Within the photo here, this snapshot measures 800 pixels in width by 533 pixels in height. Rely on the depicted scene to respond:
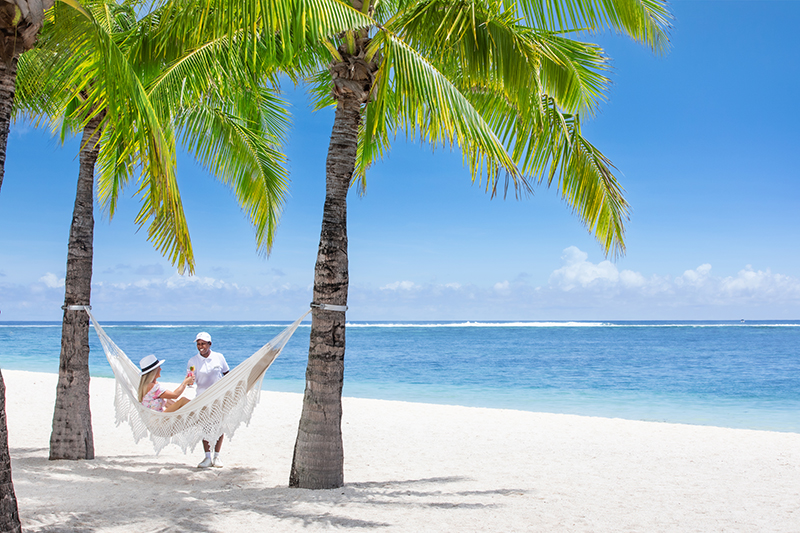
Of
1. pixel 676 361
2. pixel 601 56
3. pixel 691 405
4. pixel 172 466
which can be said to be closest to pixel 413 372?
pixel 691 405

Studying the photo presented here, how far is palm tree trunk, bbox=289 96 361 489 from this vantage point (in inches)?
133

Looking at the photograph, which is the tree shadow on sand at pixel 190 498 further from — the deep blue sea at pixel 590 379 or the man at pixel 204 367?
the deep blue sea at pixel 590 379

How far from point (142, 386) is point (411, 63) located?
2669 millimetres

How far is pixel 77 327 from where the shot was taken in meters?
4.04

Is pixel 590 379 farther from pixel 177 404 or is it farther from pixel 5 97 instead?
pixel 5 97

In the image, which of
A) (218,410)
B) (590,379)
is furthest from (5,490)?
(590,379)

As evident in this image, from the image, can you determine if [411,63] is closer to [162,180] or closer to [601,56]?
[162,180]

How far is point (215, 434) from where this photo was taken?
3.54m

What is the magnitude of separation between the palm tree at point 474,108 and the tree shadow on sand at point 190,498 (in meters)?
0.31

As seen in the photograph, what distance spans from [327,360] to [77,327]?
6.35 ft

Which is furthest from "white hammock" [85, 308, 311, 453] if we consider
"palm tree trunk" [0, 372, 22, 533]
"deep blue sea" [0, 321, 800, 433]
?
"deep blue sea" [0, 321, 800, 433]

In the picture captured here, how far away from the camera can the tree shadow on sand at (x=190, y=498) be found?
109 inches

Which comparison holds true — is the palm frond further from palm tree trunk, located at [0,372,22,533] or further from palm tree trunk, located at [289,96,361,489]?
palm tree trunk, located at [0,372,22,533]

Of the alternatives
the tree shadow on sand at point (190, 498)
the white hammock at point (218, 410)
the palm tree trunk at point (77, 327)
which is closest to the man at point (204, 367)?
the white hammock at point (218, 410)
